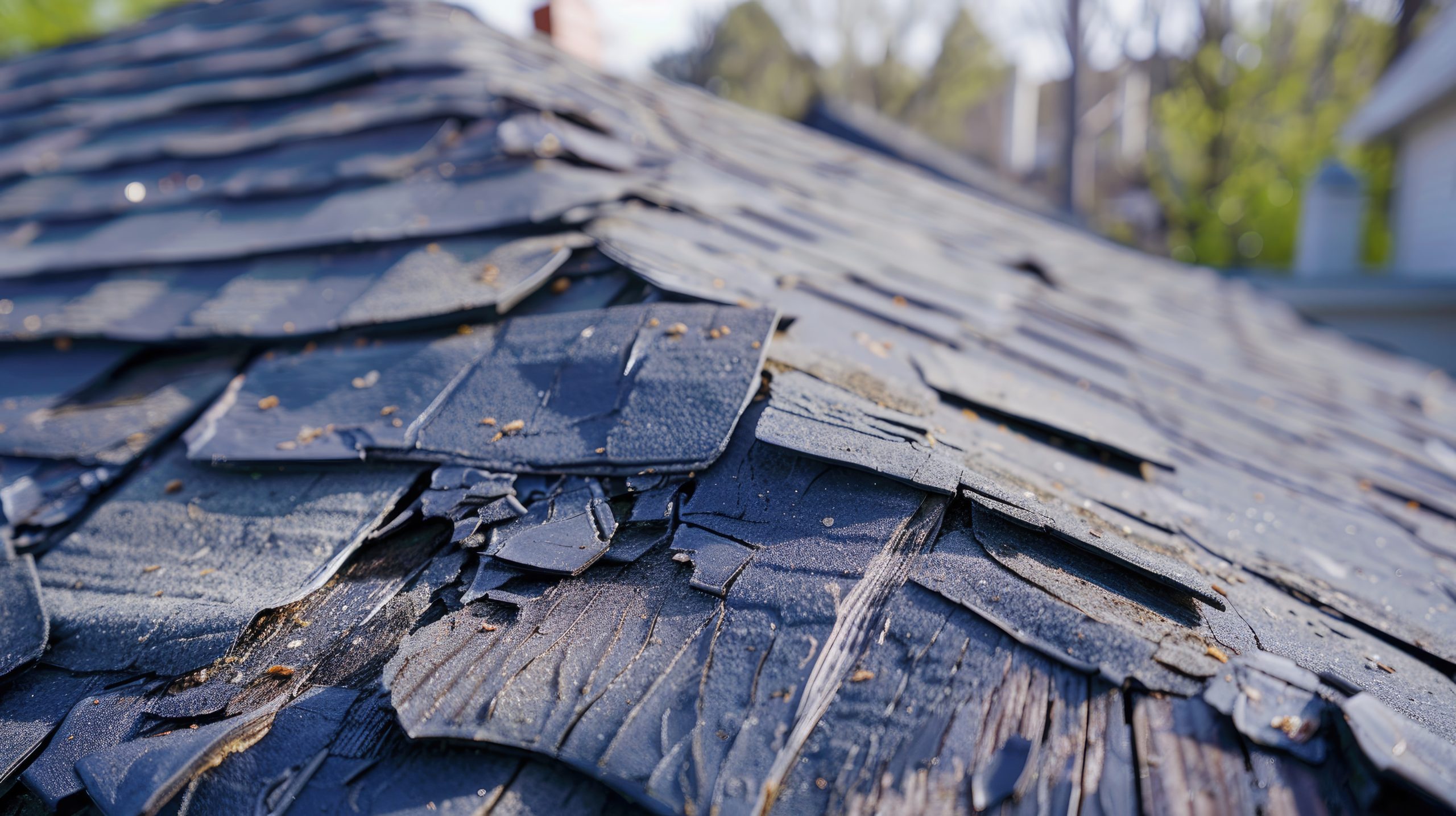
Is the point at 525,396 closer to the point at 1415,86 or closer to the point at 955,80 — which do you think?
the point at 1415,86

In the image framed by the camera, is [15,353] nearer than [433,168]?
Yes

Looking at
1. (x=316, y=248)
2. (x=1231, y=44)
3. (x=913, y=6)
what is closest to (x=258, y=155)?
(x=316, y=248)

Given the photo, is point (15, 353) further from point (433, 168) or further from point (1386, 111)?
point (1386, 111)

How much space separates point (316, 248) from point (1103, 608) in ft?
7.56

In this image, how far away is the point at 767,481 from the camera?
1413mm

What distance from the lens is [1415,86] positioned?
10.5 m

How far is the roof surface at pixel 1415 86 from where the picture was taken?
32.0ft

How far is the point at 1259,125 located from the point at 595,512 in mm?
21955

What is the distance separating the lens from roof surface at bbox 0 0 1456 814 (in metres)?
1.01

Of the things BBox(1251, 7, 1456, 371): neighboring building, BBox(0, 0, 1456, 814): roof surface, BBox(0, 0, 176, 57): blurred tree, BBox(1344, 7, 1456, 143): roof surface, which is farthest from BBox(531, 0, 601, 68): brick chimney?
BBox(0, 0, 176, 57): blurred tree

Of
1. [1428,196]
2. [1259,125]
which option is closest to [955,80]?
[1259,125]

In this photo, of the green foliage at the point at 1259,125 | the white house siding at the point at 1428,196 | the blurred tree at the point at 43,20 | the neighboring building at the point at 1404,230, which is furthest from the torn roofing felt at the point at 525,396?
the green foliage at the point at 1259,125

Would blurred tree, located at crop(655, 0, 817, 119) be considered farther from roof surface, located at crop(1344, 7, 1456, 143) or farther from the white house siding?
the white house siding

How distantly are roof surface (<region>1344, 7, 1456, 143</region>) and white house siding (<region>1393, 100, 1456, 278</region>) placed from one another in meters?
0.35
